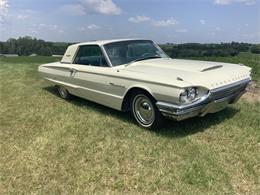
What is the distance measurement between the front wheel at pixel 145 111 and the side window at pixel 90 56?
1.06 metres

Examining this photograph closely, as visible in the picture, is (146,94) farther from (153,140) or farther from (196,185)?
(196,185)

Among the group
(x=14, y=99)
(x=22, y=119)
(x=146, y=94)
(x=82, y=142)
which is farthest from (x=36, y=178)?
(x=14, y=99)

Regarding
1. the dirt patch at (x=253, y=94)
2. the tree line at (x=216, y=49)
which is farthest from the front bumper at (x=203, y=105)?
the tree line at (x=216, y=49)

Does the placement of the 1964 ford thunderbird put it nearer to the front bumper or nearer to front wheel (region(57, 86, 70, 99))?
the front bumper

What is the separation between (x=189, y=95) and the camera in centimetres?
417

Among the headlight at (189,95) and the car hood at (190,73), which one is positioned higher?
the car hood at (190,73)

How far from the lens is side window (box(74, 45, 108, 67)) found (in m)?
5.65

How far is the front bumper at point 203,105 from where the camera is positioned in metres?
4.12

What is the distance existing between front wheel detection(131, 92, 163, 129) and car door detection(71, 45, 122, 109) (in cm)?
35

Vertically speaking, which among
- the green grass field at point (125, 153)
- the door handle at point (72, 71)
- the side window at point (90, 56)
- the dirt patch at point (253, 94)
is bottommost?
the green grass field at point (125, 153)

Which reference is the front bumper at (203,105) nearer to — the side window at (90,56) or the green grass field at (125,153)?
the green grass field at (125,153)

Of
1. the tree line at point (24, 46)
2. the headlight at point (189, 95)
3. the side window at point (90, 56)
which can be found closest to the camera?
the headlight at point (189, 95)

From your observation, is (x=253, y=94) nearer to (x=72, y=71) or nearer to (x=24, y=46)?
(x=72, y=71)

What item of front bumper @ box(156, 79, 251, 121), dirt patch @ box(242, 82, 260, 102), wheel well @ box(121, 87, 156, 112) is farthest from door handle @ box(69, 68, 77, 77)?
dirt patch @ box(242, 82, 260, 102)
